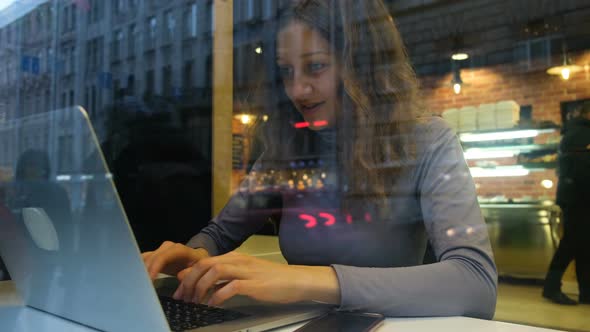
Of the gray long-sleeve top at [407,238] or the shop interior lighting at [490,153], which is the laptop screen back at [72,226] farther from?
the shop interior lighting at [490,153]

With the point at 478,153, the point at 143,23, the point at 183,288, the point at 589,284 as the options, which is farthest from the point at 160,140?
the point at 589,284

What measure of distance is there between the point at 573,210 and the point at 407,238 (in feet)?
10.3

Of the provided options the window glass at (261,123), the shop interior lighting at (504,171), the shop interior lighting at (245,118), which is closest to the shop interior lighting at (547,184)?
the shop interior lighting at (504,171)

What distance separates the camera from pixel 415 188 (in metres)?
0.68

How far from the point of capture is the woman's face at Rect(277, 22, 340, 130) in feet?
2.42

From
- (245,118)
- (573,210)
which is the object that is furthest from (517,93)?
(245,118)

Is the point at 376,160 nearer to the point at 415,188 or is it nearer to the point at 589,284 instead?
the point at 415,188

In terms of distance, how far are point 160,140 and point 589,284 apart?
126 inches

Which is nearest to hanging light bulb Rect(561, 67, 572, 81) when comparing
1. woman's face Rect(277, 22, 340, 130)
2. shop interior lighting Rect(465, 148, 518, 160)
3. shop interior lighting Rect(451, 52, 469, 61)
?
shop interior lighting Rect(451, 52, 469, 61)

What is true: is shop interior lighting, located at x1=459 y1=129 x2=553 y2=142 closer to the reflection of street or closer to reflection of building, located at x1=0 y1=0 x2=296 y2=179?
the reflection of street

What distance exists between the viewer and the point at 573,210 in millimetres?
3240

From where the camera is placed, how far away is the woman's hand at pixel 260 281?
0.47 m

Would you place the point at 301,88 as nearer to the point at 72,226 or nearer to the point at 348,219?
the point at 348,219

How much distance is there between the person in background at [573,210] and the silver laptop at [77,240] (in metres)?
3.03
